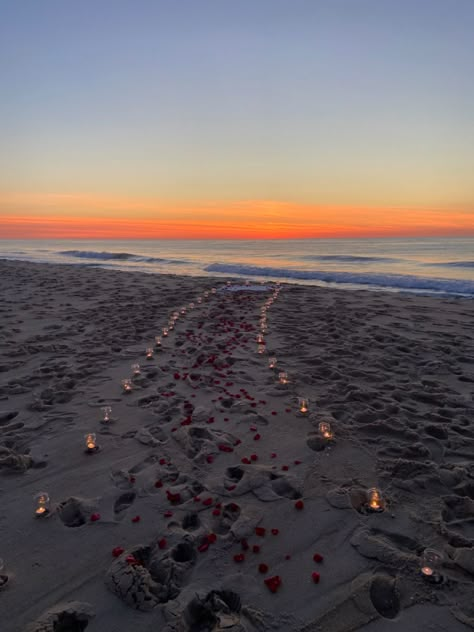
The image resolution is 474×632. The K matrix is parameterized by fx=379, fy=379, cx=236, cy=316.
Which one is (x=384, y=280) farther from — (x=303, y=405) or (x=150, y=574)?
(x=150, y=574)

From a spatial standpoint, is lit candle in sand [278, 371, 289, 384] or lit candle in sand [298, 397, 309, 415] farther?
lit candle in sand [278, 371, 289, 384]

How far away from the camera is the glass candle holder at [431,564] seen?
241 cm

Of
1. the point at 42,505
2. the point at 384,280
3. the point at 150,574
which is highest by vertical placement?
the point at 384,280

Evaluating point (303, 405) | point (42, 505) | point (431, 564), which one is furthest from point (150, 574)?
point (303, 405)

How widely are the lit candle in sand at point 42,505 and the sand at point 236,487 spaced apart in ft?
0.18

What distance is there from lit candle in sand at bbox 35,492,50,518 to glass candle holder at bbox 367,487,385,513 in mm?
2576

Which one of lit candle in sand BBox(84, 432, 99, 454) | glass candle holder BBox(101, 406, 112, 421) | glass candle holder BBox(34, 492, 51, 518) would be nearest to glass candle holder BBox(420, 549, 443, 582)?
glass candle holder BBox(34, 492, 51, 518)

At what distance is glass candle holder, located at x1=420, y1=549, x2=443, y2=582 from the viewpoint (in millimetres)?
2412

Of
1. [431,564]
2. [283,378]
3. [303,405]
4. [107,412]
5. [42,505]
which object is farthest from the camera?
[283,378]

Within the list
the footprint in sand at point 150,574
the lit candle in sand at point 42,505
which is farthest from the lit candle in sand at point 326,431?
the lit candle in sand at point 42,505

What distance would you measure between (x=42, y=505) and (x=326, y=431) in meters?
2.72

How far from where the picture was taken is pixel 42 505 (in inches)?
118

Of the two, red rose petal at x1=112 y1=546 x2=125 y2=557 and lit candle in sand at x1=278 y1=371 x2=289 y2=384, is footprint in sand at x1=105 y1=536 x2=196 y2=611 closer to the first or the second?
red rose petal at x1=112 y1=546 x2=125 y2=557

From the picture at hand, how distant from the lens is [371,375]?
5719mm
